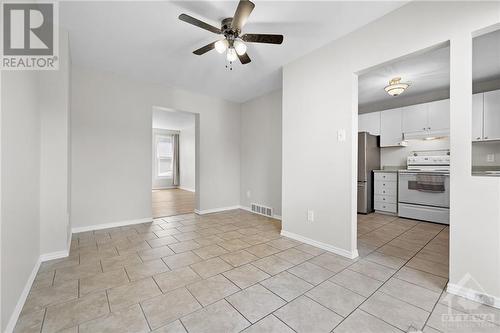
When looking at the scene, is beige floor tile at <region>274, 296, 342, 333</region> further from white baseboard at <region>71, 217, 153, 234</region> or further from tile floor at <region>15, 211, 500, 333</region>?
white baseboard at <region>71, 217, 153, 234</region>

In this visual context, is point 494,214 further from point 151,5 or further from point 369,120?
point 369,120

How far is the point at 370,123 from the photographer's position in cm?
515

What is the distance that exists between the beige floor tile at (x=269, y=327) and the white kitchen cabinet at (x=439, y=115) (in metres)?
4.85

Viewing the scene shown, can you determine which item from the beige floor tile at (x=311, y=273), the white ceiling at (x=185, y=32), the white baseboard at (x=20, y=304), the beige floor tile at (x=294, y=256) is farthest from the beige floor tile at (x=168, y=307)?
the white ceiling at (x=185, y=32)

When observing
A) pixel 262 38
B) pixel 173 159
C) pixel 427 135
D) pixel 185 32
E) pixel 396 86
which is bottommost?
pixel 173 159

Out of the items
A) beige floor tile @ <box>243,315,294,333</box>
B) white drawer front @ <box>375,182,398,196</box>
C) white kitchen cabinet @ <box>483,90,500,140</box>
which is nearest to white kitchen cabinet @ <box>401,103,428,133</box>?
white kitchen cabinet @ <box>483,90,500,140</box>

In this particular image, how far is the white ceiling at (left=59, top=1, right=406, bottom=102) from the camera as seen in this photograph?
2.04m

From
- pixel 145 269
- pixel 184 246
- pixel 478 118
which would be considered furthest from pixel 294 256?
pixel 478 118

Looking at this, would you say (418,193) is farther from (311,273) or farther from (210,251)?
(210,251)

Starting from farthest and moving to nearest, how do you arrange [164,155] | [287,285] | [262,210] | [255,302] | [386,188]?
[164,155] → [386,188] → [262,210] → [287,285] → [255,302]

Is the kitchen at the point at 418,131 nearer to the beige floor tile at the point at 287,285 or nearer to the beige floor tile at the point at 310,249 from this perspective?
the beige floor tile at the point at 310,249

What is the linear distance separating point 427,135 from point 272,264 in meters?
4.35

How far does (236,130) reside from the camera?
5234 millimetres

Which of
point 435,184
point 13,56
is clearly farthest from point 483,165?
point 13,56
